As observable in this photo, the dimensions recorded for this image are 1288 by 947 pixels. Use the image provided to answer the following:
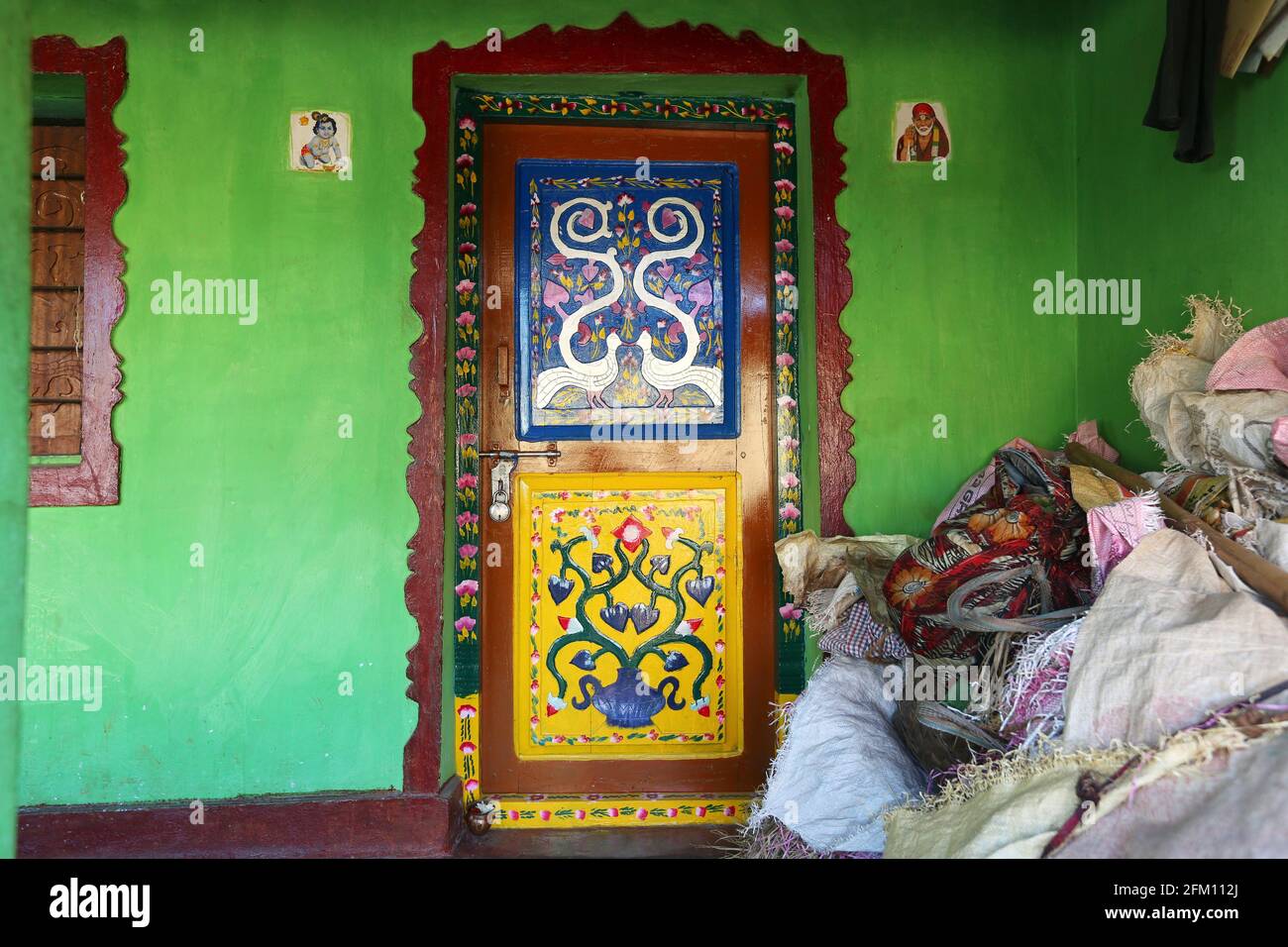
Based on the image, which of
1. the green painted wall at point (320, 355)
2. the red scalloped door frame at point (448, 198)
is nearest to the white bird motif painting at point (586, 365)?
the red scalloped door frame at point (448, 198)

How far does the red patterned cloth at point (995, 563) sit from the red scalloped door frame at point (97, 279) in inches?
94.8

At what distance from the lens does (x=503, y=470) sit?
2.96 metres

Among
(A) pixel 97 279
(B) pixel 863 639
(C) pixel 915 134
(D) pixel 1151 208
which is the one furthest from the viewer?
(C) pixel 915 134

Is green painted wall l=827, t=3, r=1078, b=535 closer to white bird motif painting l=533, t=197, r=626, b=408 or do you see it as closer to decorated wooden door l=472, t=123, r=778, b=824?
decorated wooden door l=472, t=123, r=778, b=824

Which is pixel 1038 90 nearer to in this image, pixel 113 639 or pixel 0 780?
pixel 0 780

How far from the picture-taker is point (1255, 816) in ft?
3.80

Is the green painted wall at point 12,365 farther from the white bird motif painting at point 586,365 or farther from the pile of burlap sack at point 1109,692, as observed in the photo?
the white bird motif painting at point 586,365

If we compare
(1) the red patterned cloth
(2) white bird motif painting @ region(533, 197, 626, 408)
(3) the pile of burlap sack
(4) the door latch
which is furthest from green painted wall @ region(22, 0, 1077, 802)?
(1) the red patterned cloth

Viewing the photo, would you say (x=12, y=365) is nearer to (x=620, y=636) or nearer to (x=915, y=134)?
(x=620, y=636)

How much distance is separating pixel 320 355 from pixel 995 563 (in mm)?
2109

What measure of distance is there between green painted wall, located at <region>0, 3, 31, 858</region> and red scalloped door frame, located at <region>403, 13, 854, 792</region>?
1.58m

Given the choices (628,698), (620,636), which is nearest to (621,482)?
(620,636)

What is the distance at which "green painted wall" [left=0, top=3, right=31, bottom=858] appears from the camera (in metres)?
1.08
